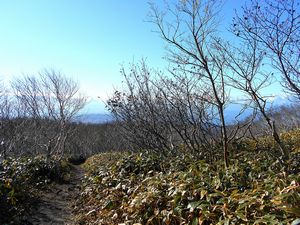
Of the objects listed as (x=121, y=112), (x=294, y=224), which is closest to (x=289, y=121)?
(x=121, y=112)

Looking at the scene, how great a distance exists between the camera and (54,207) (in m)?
8.01

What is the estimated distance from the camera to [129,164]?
9172 mm

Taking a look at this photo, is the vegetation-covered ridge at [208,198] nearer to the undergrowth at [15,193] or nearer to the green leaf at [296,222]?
the green leaf at [296,222]

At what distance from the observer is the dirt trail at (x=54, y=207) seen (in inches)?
260

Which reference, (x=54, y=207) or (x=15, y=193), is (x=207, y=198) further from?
(x=54, y=207)

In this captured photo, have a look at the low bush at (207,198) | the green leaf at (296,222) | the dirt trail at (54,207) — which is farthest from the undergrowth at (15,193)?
the green leaf at (296,222)

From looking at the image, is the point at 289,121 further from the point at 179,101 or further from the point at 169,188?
the point at 169,188

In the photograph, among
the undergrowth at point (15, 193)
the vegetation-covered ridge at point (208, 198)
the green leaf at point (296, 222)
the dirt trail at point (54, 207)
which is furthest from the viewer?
the dirt trail at point (54, 207)

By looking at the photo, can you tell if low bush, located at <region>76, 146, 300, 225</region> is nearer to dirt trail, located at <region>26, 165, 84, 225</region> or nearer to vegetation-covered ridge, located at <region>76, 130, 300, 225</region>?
vegetation-covered ridge, located at <region>76, 130, 300, 225</region>

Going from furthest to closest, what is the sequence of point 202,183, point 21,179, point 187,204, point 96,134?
point 96,134
point 21,179
point 202,183
point 187,204

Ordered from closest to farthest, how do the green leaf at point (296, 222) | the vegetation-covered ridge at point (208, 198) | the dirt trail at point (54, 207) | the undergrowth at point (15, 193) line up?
the green leaf at point (296, 222) → the vegetation-covered ridge at point (208, 198) → the undergrowth at point (15, 193) → the dirt trail at point (54, 207)

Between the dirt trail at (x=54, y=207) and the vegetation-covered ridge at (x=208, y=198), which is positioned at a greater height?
the vegetation-covered ridge at (x=208, y=198)

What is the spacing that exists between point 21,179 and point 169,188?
198 inches

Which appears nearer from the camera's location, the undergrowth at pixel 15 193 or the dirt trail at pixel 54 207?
the undergrowth at pixel 15 193
